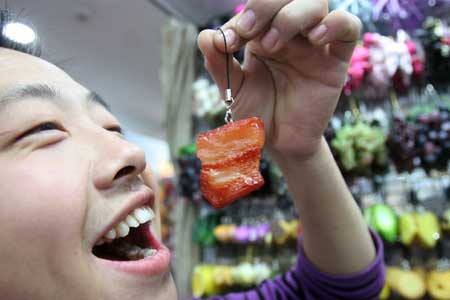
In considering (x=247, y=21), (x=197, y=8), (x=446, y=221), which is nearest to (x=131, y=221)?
(x=247, y=21)

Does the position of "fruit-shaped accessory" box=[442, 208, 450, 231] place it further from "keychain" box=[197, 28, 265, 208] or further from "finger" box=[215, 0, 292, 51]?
"finger" box=[215, 0, 292, 51]

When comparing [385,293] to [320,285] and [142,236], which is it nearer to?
[320,285]

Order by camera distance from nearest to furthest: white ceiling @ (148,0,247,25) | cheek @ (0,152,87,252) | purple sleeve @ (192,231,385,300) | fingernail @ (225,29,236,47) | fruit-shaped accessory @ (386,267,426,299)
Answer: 1. cheek @ (0,152,87,252)
2. fingernail @ (225,29,236,47)
3. purple sleeve @ (192,231,385,300)
4. fruit-shaped accessory @ (386,267,426,299)
5. white ceiling @ (148,0,247,25)

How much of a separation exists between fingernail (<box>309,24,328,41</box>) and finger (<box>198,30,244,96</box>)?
151 millimetres

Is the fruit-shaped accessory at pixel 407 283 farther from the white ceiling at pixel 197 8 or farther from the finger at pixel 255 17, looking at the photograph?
the white ceiling at pixel 197 8

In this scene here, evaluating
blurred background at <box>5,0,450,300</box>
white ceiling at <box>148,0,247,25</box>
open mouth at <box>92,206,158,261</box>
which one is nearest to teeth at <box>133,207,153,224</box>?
open mouth at <box>92,206,158,261</box>

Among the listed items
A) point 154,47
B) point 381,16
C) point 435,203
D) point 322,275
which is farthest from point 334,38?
point 154,47

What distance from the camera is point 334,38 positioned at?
A: 0.61 meters

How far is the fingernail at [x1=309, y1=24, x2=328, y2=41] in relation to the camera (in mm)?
601

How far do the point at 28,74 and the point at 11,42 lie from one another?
6.8 inches

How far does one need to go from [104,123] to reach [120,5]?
1401mm

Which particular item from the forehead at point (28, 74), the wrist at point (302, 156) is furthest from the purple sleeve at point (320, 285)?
the forehead at point (28, 74)

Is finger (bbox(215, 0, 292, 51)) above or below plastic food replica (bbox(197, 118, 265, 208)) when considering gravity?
above

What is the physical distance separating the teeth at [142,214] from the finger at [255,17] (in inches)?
12.5
